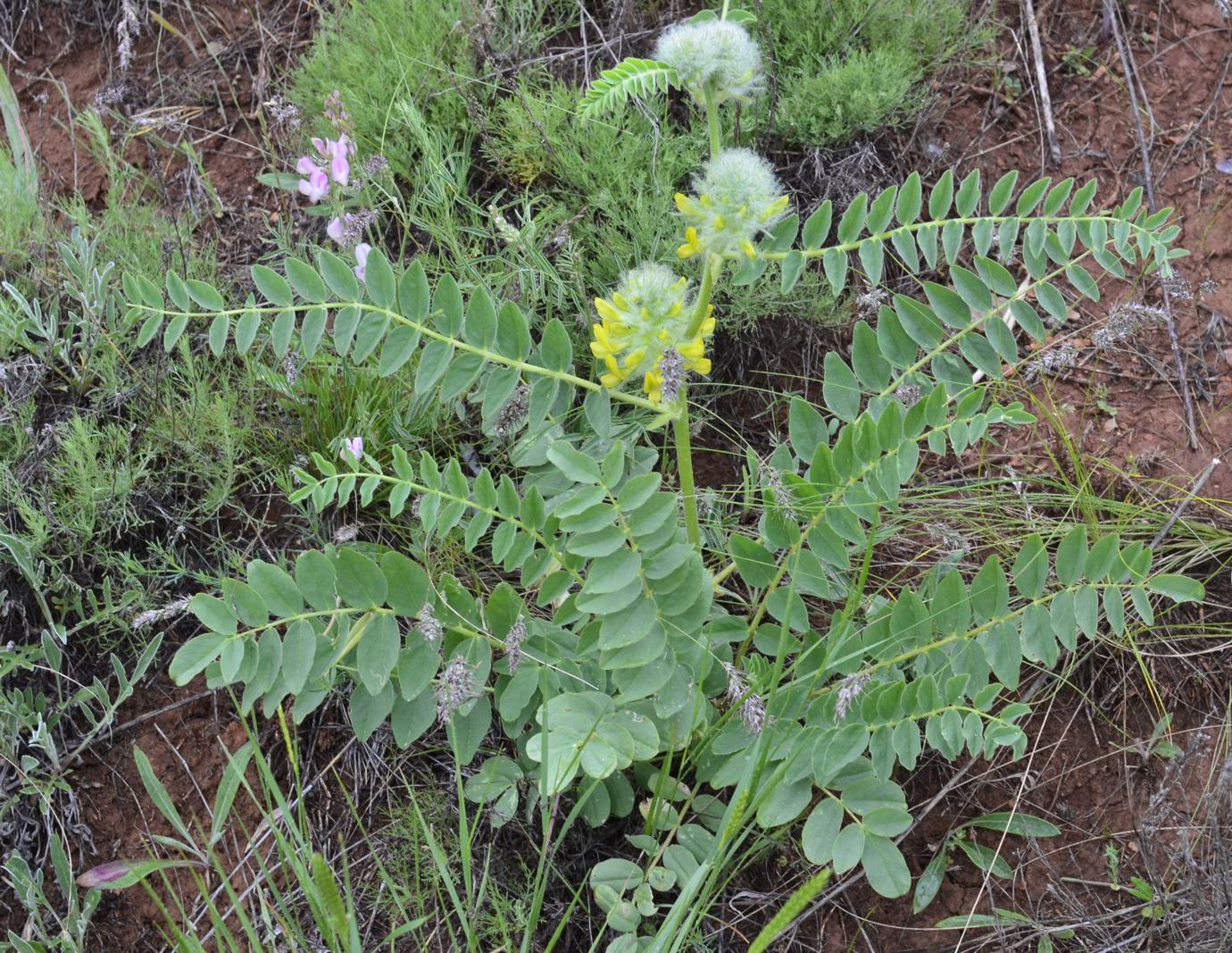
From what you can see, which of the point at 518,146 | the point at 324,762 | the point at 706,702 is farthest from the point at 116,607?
the point at 518,146

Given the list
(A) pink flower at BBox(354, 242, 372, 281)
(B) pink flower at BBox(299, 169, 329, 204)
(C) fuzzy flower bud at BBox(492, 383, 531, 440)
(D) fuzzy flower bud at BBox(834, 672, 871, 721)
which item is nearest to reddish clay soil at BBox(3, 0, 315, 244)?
(B) pink flower at BBox(299, 169, 329, 204)

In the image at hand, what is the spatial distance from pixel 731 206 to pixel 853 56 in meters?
1.23

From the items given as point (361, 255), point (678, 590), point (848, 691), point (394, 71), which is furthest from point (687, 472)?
point (394, 71)

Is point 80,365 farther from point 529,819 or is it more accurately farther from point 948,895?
point 948,895

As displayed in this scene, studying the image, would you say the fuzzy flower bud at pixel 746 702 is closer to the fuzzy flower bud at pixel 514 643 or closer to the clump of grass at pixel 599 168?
the fuzzy flower bud at pixel 514 643

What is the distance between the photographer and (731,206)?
1.69 m

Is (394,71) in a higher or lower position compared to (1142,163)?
higher

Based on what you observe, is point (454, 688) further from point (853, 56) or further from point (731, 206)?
point (853, 56)

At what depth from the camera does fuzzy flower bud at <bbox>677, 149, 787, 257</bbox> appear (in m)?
1.68

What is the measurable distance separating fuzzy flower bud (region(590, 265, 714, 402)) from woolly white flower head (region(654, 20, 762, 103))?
1.03 feet

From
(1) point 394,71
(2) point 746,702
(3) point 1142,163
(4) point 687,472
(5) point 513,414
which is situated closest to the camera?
(2) point 746,702

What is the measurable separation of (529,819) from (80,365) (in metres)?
1.55

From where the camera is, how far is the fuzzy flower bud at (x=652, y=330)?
178cm

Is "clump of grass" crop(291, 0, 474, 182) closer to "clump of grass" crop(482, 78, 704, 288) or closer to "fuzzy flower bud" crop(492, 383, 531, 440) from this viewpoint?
"clump of grass" crop(482, 78, 704, 288)
